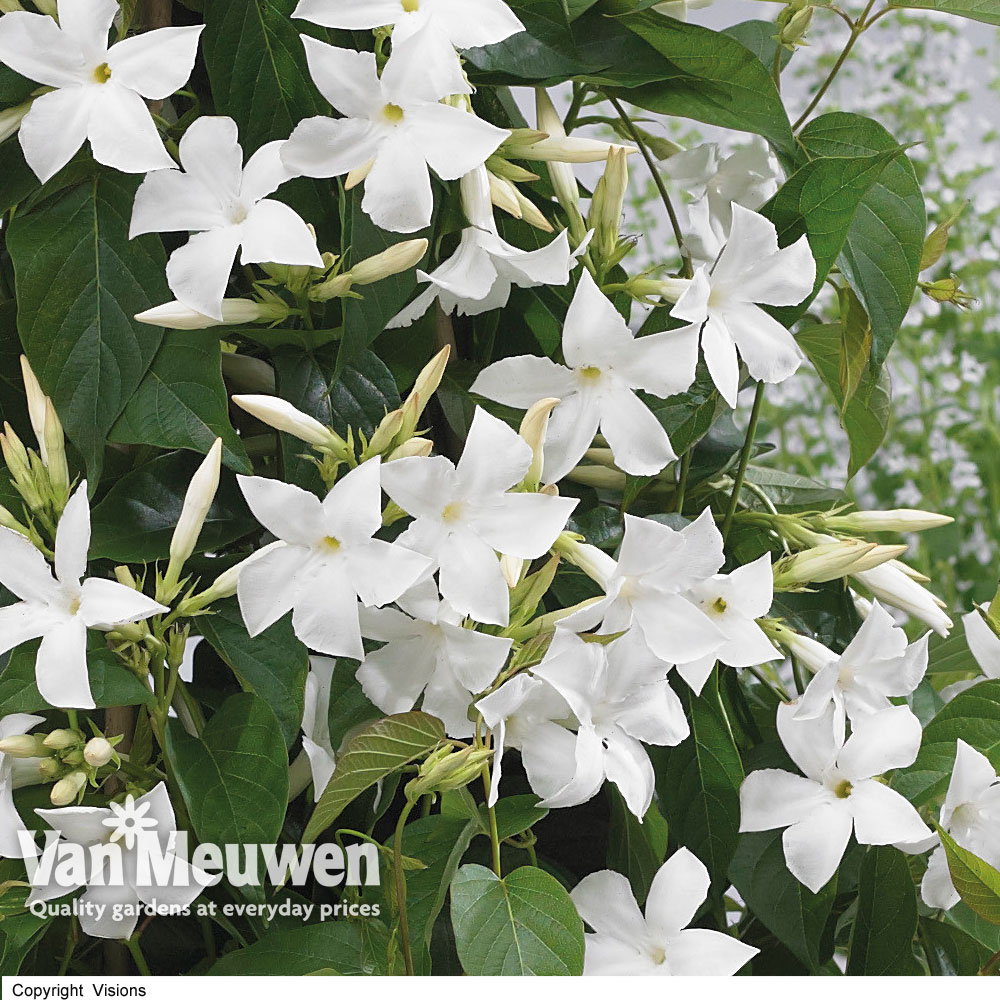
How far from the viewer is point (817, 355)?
47 cm

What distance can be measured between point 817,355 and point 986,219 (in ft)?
3.36

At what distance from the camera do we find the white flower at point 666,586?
12.4 inches

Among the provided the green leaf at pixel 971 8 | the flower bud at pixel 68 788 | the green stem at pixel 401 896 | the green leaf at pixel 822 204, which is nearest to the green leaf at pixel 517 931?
the green stem at pixel 401 896

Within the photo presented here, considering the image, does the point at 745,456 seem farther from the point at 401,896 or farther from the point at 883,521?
the point at 401,896

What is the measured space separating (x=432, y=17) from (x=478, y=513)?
0.14 meters

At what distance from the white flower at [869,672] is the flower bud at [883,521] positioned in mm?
47

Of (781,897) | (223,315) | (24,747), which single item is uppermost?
(223,315)

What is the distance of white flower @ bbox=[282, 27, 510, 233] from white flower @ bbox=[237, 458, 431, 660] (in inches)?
3.1

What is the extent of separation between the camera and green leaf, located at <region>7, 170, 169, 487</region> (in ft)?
1.09

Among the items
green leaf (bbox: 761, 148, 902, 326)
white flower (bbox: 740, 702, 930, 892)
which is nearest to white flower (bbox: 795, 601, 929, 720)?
white flower (bbox: 740, 702, 930, 892)

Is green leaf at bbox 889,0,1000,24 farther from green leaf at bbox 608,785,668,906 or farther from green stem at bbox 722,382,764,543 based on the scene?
green leaf at bbox 608,785,668,906

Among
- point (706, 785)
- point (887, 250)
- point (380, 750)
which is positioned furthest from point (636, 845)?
point (887, 250)

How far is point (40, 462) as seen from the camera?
343 millimetres
